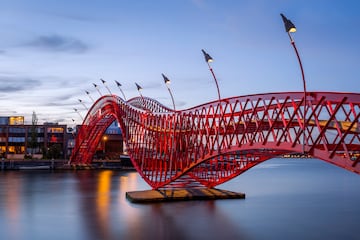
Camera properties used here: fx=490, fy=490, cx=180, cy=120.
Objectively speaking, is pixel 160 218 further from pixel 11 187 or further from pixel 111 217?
pixel 11 187

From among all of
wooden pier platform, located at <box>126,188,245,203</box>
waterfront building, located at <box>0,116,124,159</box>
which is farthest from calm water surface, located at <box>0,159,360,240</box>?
waterfront building, located at <box>0,116,124,159</box>

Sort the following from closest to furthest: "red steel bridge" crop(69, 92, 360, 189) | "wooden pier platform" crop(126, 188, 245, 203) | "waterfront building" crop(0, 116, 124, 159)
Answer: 1. "red steel bridge" crop(69, 92, 360, 189)
2. "wooden pier platform" crop(126, 188, 245, 203)
3. "waterfront building" crop(0, 116, 124, 159)

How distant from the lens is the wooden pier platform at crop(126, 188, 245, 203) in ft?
178

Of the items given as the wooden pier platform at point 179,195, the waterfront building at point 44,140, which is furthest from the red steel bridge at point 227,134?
the waterfront building at point 44,140

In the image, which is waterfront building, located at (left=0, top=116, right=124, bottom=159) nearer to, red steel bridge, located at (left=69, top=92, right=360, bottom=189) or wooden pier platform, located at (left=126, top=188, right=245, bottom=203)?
red steel bridge, located at (left=69, top=92, right=360, bottom=189)

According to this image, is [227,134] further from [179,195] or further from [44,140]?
[44,140]

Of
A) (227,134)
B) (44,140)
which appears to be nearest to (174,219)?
(227,134)

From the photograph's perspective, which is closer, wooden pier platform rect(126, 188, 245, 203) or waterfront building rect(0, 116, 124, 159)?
wooden pier platform rect(126, 188, 245, 203)

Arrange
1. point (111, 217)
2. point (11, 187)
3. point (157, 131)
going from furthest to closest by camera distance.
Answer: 1. point (11, 187)
2. point (157, 131)
3. point (111, 217)

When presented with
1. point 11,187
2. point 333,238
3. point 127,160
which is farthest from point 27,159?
point 333,238

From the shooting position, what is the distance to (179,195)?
183 feet

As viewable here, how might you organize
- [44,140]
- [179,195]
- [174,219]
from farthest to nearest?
[44,140] → [179,195] → [174,219]

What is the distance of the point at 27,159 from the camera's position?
152m

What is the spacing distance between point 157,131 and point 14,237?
81.3 ft
